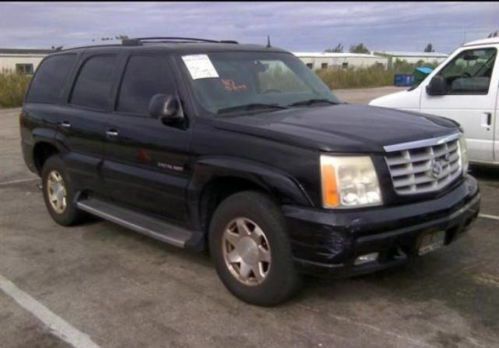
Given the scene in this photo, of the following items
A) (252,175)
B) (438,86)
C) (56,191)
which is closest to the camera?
(252,175)

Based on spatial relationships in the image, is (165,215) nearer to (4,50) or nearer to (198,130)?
(198,130)

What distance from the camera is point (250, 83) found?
4977 mm

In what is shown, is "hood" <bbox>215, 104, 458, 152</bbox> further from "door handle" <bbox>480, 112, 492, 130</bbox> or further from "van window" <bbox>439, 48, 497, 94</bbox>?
"van window" <bbox>439, 48, 497, 94</bbox>

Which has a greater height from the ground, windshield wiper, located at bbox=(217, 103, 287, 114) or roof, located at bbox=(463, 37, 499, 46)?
roof, located at bbox=(463, 37, 499, 46)

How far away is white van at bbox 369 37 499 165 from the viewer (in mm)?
7707

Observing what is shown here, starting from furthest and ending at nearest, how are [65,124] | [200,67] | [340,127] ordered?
1. [65,124]
2. [200,67]
3. [340,127]

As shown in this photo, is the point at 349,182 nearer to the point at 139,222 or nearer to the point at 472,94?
the point at 139,222

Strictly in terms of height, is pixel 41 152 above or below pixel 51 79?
below

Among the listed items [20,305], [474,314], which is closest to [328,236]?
[474,314]

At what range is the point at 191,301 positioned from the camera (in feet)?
14.4

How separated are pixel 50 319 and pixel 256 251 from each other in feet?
4.80

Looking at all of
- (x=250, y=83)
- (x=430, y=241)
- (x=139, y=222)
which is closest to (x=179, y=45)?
(x=250, y=83)

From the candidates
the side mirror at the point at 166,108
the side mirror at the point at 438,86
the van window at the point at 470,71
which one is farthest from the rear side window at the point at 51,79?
the van window at the point at 470,71

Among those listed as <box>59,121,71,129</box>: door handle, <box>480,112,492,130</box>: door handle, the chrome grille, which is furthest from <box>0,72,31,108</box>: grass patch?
the chrome grille
